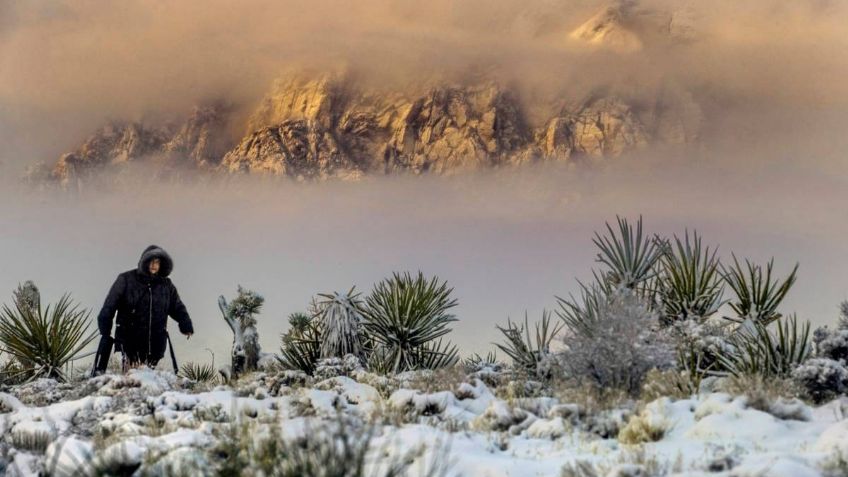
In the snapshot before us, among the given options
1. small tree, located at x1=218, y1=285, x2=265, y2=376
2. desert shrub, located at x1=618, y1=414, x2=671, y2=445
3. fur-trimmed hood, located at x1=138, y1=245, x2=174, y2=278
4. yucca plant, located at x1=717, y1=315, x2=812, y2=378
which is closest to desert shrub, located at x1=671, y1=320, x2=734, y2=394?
yucca plant, located at x1=717, y1=315, x2=812, y2=378

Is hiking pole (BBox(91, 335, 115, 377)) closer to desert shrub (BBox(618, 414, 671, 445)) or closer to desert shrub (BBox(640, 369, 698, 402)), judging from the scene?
desert shrub (BBox(640, 369, 698, 402))

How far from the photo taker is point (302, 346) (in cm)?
1898

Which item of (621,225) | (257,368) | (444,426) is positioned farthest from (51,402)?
(621,225)

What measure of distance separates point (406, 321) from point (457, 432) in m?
8.21

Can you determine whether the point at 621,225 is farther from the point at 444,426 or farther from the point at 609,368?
the point at 444,426

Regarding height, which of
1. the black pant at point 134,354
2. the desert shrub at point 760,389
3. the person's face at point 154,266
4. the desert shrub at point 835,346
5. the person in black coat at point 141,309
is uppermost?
the person's face at point 154,266

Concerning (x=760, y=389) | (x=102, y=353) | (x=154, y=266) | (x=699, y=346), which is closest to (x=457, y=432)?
(x=760, y=389)

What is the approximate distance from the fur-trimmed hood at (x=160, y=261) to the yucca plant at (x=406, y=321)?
4.28 meters

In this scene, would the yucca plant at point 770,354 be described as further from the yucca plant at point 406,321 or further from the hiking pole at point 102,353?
the hiking pole at point 102,353

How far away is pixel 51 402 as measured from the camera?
54.0 feet

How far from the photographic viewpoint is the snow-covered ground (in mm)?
7535

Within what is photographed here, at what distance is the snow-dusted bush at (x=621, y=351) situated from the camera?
12.1 metres

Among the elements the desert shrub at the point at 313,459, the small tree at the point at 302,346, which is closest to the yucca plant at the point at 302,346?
the small tree at the point at 302,346

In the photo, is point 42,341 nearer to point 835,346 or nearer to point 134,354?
point 134,354
